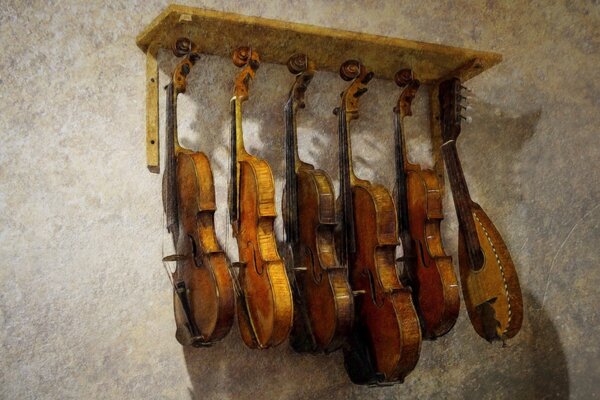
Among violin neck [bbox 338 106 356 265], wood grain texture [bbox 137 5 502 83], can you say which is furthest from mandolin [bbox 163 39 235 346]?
violin neck [bbox 338 106 356 265]

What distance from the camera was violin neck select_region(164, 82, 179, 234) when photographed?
2000 millimetres

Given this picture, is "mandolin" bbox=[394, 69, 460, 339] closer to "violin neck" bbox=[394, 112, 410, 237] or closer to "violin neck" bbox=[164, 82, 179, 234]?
"violin neck" bbox=[394, 112, 410, 237]

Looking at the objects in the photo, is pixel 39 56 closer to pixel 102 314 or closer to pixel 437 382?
pixel 102 314

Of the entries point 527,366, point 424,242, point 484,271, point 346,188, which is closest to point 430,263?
point 424,242

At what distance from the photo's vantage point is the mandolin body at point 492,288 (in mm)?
2219

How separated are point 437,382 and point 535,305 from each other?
24.5 inches

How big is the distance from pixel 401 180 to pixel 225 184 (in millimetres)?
641

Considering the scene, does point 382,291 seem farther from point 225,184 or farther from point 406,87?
point 406,87

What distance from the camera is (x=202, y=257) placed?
1848 mm

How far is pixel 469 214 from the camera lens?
2.32 metres

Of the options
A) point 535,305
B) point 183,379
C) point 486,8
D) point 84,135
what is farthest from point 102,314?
point 486,8

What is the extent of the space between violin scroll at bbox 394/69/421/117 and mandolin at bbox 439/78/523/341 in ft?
0.76

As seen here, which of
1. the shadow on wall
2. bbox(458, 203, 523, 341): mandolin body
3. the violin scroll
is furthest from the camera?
the shadow on wall

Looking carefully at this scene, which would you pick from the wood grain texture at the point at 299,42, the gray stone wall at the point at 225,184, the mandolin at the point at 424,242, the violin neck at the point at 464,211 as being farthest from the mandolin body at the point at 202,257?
the violin neck at the point at 464,211
